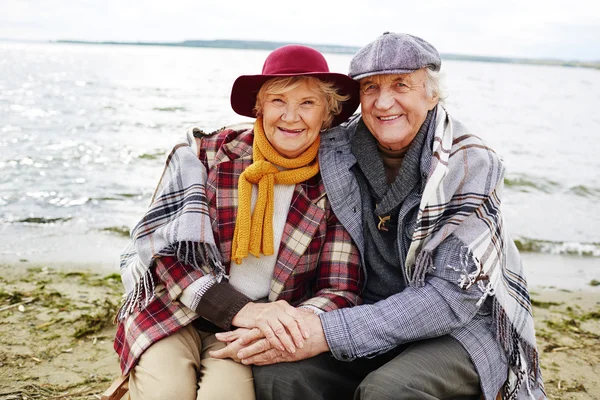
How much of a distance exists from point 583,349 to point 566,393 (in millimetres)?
675

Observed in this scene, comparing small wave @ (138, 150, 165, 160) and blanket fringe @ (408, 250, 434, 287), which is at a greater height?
blanket fringe @ (408, 250, 434, 287)

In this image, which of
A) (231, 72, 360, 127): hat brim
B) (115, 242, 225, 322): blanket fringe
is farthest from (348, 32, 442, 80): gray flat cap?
(115, 242, 225, 322): blanket fringe

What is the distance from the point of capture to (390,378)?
2.12 metres

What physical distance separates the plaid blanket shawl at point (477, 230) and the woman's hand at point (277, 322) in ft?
1.73

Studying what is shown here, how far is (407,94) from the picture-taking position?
8.29 ft

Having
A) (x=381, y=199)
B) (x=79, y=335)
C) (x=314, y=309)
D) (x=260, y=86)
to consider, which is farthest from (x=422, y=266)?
(x=79, y=335)

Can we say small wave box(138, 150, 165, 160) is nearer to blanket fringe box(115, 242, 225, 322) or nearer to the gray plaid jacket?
blanket fringe box(115, 242, 225, 322)

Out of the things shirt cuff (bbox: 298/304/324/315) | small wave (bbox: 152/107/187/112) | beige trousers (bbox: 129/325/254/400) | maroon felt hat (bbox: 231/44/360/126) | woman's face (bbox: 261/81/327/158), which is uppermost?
maroon felt hat (bbox: 231/44/360/126)

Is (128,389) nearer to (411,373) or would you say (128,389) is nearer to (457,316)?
(411,373)

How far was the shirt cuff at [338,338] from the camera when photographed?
234 cm

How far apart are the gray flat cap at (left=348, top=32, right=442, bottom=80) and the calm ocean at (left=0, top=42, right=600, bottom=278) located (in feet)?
2.46

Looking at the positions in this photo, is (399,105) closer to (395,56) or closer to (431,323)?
(395,56)

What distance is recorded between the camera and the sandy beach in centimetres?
336

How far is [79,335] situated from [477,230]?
275cm
